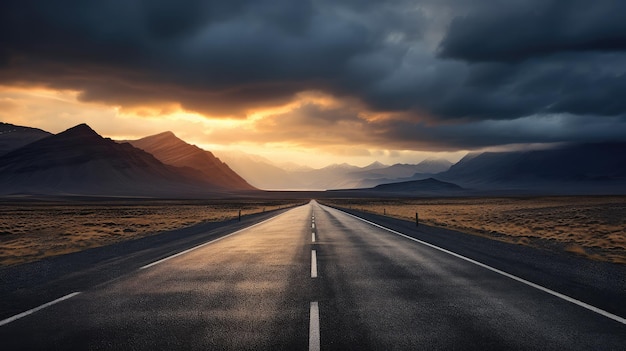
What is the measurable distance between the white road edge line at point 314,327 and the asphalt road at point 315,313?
1 centimetres

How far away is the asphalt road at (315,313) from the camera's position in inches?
202

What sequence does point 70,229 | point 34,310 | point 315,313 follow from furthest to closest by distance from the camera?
point 70,229
point 34,310
point 315,313

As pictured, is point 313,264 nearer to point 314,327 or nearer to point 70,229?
point 314,327

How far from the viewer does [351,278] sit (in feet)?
29.6

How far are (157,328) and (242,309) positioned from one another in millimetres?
1350

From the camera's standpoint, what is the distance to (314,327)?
5.57 metres

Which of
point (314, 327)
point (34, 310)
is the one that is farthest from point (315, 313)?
point (34, 310)

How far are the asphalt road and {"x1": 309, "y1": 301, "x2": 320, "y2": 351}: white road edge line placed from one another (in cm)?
1

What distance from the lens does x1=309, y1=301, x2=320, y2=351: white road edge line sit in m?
4.91

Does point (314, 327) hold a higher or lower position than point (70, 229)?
higher

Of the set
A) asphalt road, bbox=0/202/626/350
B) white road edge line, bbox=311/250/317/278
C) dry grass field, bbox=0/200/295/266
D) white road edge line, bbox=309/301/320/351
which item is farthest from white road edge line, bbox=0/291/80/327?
dry grass field, bbox=0/200/295/266

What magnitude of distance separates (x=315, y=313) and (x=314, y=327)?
0.66 meters

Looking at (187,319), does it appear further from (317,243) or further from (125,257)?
(317,243)

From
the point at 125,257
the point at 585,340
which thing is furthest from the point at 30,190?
the point at 585,340
